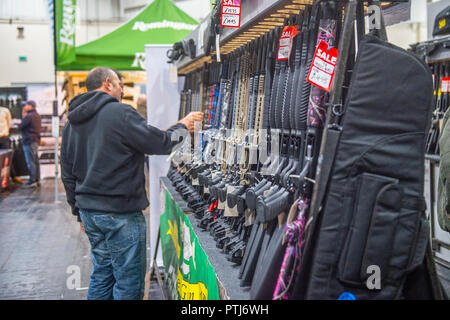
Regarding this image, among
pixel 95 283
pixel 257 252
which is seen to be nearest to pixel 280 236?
pixel 257 252

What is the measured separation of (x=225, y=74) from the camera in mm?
2660

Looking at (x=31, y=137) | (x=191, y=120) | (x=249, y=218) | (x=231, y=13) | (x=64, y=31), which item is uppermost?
(x=64, y=31)

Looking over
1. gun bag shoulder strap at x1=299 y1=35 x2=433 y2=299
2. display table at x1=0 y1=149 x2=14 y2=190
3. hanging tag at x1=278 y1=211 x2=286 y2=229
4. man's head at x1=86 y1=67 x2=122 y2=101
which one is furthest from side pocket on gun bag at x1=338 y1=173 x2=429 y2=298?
display table at x1=0 y1=149 x2=14 y2=190

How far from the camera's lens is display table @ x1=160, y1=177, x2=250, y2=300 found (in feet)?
5.78

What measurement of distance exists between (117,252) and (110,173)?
48 centimetres

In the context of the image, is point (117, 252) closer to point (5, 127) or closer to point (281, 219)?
point (281, 219)

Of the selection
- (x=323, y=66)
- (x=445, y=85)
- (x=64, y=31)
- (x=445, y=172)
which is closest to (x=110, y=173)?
(x=323, y=66)

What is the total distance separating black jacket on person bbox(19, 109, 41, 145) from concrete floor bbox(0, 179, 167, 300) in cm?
189

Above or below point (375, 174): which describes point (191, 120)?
above

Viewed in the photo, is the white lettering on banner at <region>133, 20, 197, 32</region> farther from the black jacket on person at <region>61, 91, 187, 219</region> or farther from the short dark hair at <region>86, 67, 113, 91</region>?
the black jacket on person at <region>61, 91, 187, 219</region>

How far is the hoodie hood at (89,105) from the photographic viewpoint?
258cm

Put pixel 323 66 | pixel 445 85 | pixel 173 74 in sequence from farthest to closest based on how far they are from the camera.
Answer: pixel 445 85 < pixel 173 74 < pixel 323 66

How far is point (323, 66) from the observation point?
1.41 m

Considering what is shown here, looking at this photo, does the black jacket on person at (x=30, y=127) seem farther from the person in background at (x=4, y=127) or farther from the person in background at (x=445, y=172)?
the person in background at (x=445, y=172)
